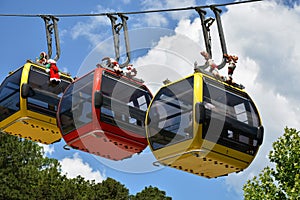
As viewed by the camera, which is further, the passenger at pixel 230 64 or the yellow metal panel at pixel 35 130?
the yellow metal panel at pixel 35 130

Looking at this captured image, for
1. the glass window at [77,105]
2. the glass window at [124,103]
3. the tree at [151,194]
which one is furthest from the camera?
the tree at [151,194]

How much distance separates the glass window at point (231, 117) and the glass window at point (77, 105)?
2.17 meters

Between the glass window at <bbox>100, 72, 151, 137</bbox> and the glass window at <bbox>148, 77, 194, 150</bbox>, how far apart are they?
98 centimetres

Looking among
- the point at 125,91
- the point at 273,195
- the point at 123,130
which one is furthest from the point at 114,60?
the point at 273,195

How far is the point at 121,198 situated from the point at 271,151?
16.5 metres

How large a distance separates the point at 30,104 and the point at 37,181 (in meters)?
22.4

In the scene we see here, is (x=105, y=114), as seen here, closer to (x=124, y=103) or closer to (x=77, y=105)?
(x=124, y=103)

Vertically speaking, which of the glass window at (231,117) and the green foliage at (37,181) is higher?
the green foliage at (37,181)

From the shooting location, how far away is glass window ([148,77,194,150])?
7.82 meters

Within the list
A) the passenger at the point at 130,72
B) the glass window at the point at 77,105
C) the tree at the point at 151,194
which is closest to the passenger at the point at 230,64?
the passenger at the point at 130,72

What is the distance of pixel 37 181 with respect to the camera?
31734mm

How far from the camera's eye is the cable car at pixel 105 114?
8.94m

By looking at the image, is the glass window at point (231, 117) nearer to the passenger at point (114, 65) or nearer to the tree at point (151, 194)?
the passenger at point (114, 65)

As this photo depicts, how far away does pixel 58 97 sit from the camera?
1066cm
